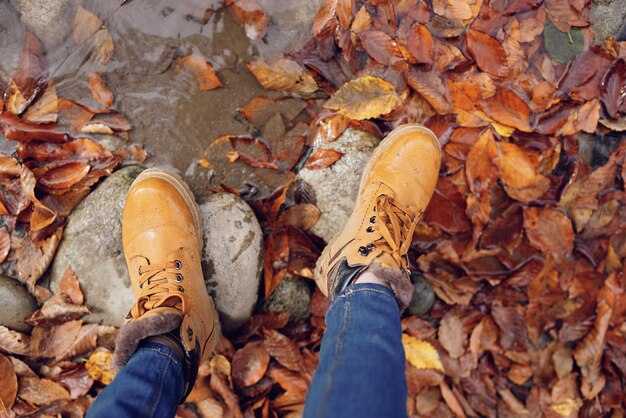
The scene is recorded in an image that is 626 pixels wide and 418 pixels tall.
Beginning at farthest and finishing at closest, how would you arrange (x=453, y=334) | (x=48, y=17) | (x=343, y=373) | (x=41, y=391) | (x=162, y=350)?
(x=453, y=334) < (x=48, y=17) < (x=41, y=391) < (x=162, y=350) < (x=343, y=373)

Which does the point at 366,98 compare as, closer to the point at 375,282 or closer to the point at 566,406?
the point at 375,282

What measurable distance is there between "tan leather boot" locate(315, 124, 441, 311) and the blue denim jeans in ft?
0.46

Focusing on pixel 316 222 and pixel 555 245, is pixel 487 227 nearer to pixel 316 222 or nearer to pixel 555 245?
pixel 555 245

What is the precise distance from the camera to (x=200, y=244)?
1680mm

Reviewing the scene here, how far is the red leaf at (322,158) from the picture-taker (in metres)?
1.75

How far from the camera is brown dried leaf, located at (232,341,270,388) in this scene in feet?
5.45

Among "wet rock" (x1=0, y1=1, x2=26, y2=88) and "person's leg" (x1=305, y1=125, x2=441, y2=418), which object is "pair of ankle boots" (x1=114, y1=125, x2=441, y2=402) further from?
"wet rock" (x1=0, y1=1, x2=26, y2=88)

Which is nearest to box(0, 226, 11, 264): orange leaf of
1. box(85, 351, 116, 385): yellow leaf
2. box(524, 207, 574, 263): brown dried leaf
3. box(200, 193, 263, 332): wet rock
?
box(85, 351, 116, 385): yellow leaf

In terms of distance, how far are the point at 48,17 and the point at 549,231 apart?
2.06 metres

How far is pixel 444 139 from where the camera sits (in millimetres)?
1787

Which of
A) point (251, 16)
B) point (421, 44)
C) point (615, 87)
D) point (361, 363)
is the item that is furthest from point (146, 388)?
point (615, 87)

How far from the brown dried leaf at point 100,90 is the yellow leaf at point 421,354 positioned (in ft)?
4.79

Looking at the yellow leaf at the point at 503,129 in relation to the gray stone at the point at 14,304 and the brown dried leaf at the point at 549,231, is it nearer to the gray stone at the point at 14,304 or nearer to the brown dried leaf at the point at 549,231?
the brown dried leaf at the point at 549,231

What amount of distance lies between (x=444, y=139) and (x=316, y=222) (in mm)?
595
